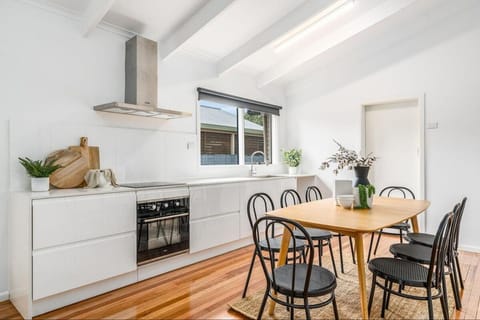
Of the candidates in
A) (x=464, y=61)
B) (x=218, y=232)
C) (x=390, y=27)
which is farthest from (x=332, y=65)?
(x=218, y=232)

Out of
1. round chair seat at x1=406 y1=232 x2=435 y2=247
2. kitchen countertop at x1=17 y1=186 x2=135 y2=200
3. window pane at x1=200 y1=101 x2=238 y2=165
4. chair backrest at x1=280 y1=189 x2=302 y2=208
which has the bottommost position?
round chair seat at x1=406 y1=232 x2=435 y2=247

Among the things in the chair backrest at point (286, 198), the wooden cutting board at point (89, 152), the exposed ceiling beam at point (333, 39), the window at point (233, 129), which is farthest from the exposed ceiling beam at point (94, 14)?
the exposed ceiling beam at point (333, 39)

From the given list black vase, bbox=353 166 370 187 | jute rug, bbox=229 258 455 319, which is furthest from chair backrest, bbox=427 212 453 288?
black vase, bbox=353 166 370 187

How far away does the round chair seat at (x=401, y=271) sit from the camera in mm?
1886

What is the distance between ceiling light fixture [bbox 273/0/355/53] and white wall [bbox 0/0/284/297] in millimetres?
1330

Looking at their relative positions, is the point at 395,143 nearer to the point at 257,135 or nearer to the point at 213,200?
the point at 257,135

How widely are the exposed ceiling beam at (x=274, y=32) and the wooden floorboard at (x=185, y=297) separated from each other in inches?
101

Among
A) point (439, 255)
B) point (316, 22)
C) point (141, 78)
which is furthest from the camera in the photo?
point (316, 22)

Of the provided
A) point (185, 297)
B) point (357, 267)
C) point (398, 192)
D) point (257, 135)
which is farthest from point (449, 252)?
point (257, 135)

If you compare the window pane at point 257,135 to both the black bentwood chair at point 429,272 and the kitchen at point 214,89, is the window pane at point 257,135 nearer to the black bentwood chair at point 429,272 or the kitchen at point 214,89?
the kitchen at point 214,89

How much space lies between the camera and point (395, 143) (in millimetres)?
4523

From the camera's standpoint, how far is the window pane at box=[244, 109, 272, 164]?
4.94m

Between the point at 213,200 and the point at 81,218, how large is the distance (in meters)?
1.42

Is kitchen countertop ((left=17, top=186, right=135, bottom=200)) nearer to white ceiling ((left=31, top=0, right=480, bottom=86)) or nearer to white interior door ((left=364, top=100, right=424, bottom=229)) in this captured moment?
white ceiling ((left=31, top=0, right=480, bottom=86))
